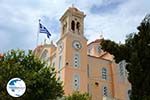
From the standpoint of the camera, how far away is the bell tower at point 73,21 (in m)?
60.8

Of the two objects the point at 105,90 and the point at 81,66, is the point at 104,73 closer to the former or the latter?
the point at 105,90

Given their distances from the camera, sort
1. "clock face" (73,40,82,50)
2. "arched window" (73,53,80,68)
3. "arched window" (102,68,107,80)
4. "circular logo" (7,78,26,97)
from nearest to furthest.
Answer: "circular logo" (7,78,26,97)
"arched window" (73,53,80,68)
"clock face" (73,40,82,50)
"arched window" (102,68,107,80)

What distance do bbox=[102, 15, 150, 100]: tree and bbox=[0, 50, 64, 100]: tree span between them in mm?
11753

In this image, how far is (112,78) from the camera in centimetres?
6369

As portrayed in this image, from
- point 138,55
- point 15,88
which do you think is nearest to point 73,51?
point 138,55

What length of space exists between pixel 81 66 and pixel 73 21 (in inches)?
289

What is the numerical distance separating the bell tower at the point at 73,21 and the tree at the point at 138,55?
1458 inches

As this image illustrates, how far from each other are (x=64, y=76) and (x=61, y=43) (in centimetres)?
636

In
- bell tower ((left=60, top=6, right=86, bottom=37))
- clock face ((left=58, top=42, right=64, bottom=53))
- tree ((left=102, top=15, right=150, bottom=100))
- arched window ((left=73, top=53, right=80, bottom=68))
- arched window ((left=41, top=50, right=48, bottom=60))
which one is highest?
bell tower ((left=60, top=6, right=86, bottom=37))

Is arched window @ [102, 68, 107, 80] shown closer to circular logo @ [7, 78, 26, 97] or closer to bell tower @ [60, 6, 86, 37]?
bell tower @ [60, 6, 86, 37]

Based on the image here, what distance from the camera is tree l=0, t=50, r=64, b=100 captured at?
33641 mm

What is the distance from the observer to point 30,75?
34.0 meters

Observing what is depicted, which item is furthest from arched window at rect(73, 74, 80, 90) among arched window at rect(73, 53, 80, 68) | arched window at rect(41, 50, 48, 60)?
arched window at rect(41, 50, 48, 60)

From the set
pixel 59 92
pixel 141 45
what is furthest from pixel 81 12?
pixel 141 45
